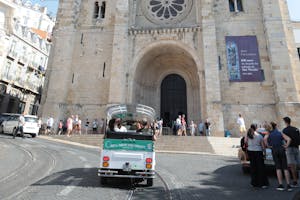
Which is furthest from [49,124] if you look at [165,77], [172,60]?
[172,60]

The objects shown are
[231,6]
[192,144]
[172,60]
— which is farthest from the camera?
[172,60]

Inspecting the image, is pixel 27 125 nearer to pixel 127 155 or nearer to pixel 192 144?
pixel 192 144

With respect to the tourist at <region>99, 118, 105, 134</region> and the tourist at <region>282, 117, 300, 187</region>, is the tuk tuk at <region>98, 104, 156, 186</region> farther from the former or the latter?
the tourist at <region>99, 118, 105, 134</region>

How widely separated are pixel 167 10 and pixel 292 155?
16456 mm

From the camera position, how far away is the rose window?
17.2 meters

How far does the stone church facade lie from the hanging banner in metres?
0.22

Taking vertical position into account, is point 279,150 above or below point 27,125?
below

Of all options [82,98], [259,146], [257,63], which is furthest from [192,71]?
[259,146]

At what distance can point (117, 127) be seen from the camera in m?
4.47

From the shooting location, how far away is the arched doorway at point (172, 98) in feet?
57.8

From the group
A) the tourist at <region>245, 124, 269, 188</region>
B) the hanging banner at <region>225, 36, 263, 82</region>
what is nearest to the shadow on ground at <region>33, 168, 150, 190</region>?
the tourist at <region>245, 124, 269, 188</region>

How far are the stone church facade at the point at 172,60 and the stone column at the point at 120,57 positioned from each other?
0.27 feet

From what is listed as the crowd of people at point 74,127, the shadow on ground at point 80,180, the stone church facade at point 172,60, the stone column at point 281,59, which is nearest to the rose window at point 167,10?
the stone church facade at point 172,60

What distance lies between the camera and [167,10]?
1759 cm
